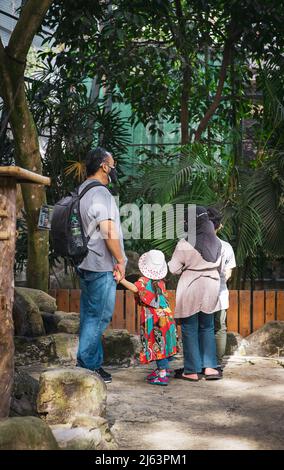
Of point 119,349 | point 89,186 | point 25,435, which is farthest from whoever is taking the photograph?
point 119,349

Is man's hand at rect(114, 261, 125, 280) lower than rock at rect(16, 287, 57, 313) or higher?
higher

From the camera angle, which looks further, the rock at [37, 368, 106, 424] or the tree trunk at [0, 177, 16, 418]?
the rock at [37, 368, 106, 424]

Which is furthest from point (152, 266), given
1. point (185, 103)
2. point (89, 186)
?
point (185, 103)

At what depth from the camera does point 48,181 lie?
3.91 meters

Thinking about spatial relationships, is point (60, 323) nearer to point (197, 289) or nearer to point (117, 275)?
point (197, 289)

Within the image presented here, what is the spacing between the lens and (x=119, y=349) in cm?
697

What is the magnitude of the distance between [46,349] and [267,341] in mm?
2246

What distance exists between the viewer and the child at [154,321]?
597 centimetres

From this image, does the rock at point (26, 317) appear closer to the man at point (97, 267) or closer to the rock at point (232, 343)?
the man at point (97, 267)

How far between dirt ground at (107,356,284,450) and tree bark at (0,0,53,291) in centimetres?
176

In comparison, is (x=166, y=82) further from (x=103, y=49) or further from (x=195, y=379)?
(x=195, y=379)

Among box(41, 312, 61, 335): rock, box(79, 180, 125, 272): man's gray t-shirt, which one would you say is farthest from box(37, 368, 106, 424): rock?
box(41, 312, 61, 335): rock

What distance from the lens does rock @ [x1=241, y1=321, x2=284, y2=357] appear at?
25.0 ft

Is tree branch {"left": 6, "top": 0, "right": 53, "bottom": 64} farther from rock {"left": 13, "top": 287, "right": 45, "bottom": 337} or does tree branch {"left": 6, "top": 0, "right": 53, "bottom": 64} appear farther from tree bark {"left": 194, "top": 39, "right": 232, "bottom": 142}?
tree bark {"left": 194, "top": 39, "right": 232, "bottom": 142}
